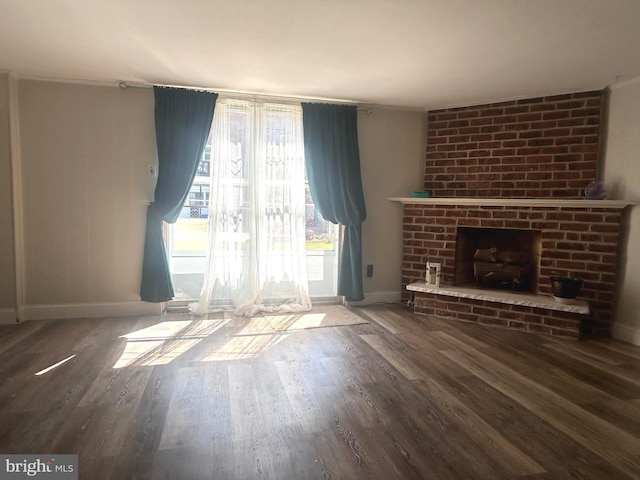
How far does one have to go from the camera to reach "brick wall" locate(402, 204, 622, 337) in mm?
3553

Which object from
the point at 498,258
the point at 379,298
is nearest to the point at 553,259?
the point at 498,258

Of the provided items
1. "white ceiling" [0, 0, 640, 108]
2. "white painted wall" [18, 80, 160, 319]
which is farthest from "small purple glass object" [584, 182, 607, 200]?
"white painted wall" [18, 80, 160, 319]

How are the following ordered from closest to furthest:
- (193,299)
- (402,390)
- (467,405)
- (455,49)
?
(467,405) → (402,390) → (455,49) → (193,299)

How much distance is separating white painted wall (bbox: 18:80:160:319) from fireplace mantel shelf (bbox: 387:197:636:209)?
2761mm

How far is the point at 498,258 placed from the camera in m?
4.18

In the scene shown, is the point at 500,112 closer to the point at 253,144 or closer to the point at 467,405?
the point at 253,144

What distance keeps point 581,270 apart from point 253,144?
3359mm

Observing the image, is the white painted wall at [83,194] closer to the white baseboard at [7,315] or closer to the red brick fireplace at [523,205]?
the white baseboard at [7,315]

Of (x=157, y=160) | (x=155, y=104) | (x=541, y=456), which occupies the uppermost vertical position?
(x=155, y=104)

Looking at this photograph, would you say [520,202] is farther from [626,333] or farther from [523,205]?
[626,333]

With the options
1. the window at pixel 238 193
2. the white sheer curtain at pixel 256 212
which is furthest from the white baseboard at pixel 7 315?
the white sheer curtain at pixel 256 212

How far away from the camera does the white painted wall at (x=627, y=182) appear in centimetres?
342

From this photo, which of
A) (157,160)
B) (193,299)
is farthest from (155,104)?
(193,299)

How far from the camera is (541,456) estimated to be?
1.84 meters
